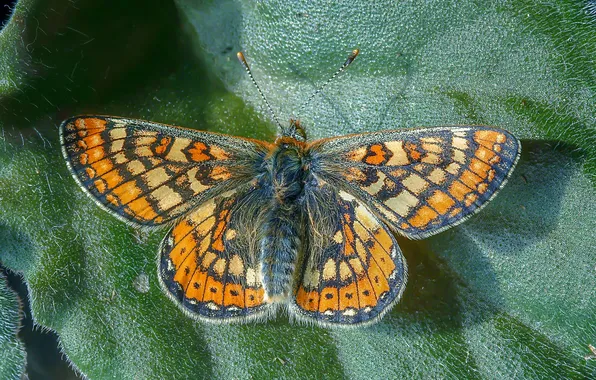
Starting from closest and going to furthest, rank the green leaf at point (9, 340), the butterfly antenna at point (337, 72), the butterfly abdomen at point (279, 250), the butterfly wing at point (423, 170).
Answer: the butterfly wing at point (423, 170) → the butterfly abdomen at point (279, 250) → the butterfly antenna at point (337, 72) → the green leaf at point (9, 340)

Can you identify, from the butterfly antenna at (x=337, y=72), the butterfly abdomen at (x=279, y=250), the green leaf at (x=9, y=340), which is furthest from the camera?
the green leaf at (x=9, y=340)

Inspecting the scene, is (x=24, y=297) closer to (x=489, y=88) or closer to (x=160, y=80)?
(x=160, y=80)

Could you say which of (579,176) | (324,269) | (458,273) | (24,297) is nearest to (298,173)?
(324,269)

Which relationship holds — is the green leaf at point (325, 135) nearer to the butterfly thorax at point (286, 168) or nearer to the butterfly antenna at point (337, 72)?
the butterfly antenna at point (337, 72)

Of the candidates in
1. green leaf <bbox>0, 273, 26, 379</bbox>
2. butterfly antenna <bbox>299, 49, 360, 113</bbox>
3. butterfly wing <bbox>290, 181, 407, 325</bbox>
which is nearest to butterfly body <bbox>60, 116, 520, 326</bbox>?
butterfly wing <bbox>290, 181, 407, 325</bbox>

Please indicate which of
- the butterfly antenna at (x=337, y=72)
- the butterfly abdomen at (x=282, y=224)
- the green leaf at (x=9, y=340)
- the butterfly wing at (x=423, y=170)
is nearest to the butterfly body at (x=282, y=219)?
the butterfly abdomen at (x=282, y=224)

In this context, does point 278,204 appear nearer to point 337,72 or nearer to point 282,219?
point 282,219

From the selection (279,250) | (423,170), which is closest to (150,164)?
(279,250)

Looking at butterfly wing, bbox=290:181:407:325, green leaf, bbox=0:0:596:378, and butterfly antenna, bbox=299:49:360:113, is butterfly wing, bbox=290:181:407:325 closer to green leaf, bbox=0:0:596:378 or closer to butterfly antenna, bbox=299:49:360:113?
green leaf, bbox=0:0:596:378

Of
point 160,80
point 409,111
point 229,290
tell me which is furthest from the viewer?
point 160,80
